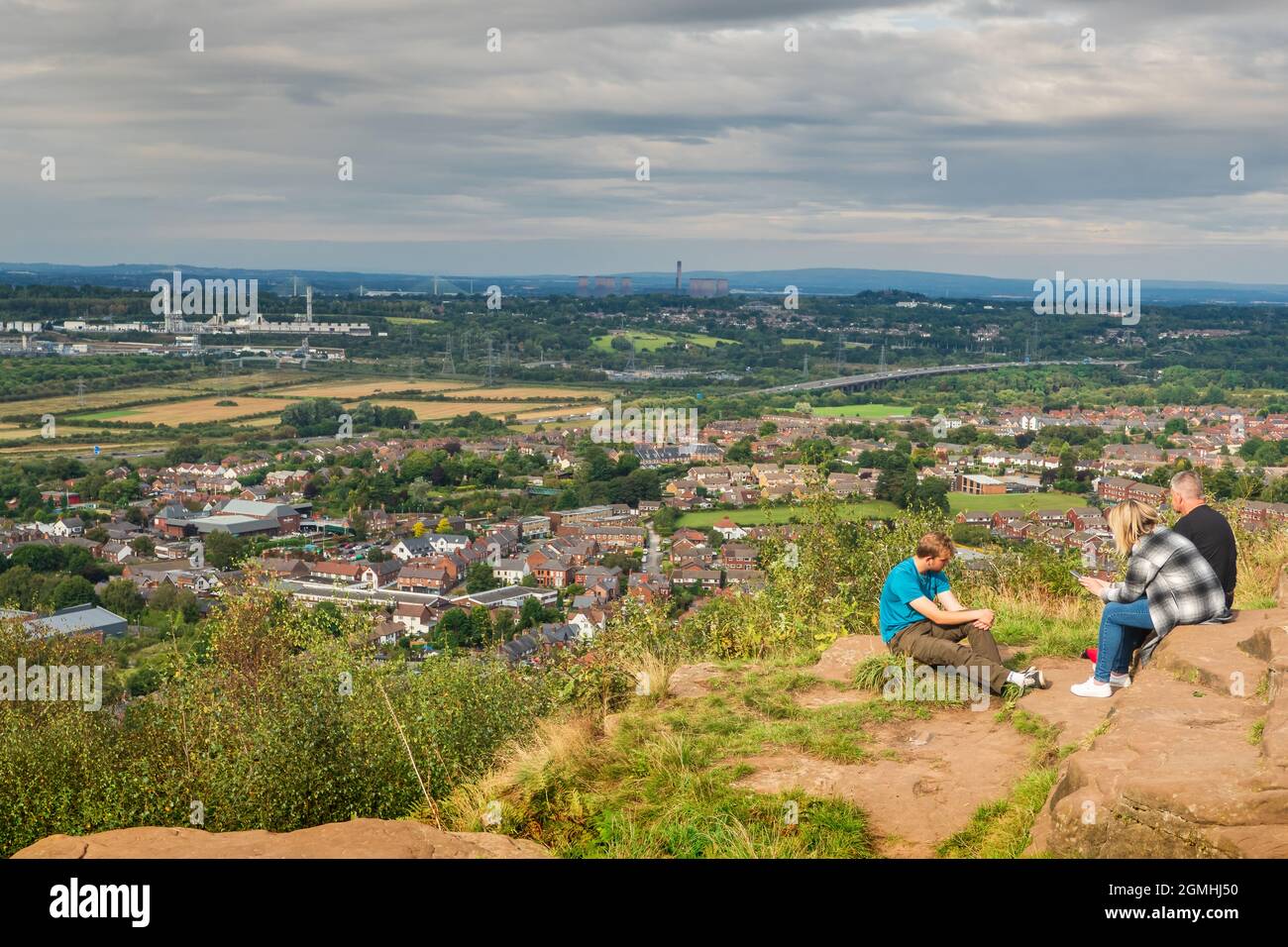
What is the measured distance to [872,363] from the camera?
9675 cm

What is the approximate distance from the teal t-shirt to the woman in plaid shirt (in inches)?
35.8

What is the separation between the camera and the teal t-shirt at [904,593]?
6.43 meters

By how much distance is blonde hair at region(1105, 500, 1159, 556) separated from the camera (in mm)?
6109

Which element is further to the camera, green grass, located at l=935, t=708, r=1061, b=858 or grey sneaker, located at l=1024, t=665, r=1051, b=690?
grey sneaker, located at l=1024, t=665, r=1051, b=690

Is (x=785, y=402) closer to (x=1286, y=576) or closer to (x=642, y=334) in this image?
(x=642, y=334)

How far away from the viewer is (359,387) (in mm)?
82125

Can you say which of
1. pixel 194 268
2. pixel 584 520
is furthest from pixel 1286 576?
pixel 194 268

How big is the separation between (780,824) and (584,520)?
3768cm

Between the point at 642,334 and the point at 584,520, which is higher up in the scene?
the point at 642,334

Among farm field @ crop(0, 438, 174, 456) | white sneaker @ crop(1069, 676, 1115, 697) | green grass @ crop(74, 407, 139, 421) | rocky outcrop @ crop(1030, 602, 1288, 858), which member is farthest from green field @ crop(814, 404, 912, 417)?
rocky outcrop @ crop(1030, 602, 1288, 858)

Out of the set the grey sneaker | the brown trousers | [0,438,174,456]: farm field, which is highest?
the brown trousers

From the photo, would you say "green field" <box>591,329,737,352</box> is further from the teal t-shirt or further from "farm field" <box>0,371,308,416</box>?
the teal t-shirt

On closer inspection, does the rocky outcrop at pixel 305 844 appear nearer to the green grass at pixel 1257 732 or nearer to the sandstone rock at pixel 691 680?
the sandstone rock at pixel 691 680

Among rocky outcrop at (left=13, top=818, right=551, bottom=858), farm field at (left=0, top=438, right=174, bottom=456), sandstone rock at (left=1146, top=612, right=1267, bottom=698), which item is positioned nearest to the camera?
rocky outcrop at (left=13, top=818, right=551, bottom=858)
